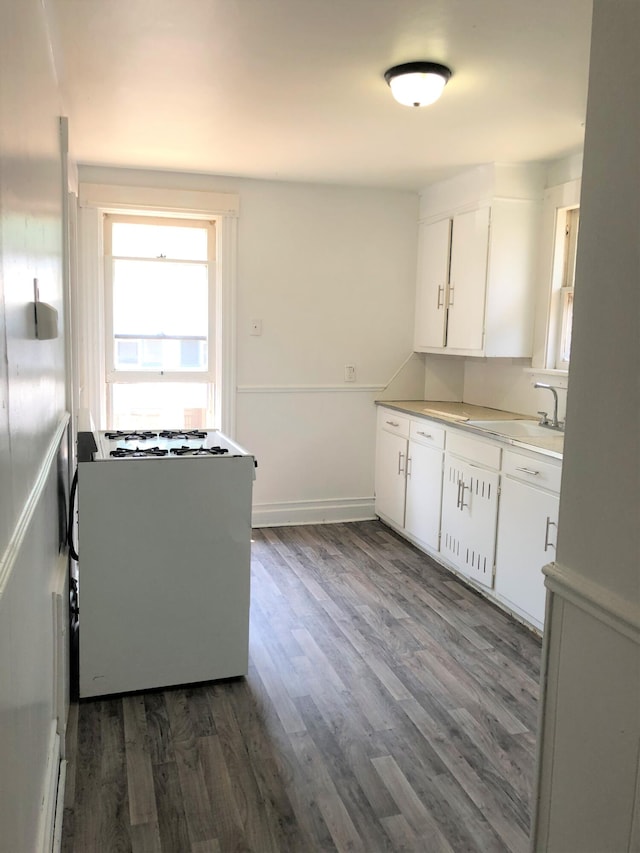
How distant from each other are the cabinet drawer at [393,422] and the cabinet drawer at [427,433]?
0.10m

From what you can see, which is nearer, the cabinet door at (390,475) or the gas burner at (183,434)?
the gas burner at (183,434)

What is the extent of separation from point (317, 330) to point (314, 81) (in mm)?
2179

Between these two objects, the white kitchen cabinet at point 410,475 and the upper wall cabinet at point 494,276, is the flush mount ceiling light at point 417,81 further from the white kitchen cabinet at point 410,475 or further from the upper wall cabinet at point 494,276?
the white kitchen cabinet at point 410,475

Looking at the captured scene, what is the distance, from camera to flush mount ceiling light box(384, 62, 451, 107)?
261cm

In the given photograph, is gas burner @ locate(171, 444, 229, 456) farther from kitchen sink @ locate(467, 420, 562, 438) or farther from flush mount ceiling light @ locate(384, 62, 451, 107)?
kitchen sink @ locate(467, 420, 562, 438)

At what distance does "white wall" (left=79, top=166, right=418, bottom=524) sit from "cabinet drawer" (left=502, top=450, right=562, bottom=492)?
1.74 m

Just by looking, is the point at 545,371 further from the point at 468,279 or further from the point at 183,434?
the point at 183,434

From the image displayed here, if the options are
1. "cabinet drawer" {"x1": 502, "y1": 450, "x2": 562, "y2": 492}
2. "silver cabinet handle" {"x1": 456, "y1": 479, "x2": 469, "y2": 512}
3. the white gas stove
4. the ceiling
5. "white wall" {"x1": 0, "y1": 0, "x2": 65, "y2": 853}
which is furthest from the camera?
"silver cabinet handle" {"x1": 456, "y1": 479, "x2": 469, "y2": 512}

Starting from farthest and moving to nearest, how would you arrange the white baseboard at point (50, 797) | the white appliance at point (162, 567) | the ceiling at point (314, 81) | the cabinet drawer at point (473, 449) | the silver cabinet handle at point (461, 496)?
1. the silver cabinet handle at point (461, 496)
2. the cabinet drawer at point (473, 449)
3. the white appliance at point (162, 567)
4. the ceiling at point (314, 81)
5. the white baseboard at point (50, 797)

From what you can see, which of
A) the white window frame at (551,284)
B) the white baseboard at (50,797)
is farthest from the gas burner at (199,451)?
the white window frame at (551,284)

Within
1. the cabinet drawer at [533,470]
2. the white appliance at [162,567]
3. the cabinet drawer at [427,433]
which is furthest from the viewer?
the cabinet drawer at [427,433]

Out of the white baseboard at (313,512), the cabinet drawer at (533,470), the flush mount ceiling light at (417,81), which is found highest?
the flush mount ceiling light at (417,81)

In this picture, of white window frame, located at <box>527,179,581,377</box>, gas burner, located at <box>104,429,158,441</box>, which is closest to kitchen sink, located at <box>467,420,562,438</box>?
white window frame, located at <box>527,179,581,377</box>

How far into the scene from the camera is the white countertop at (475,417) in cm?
326
